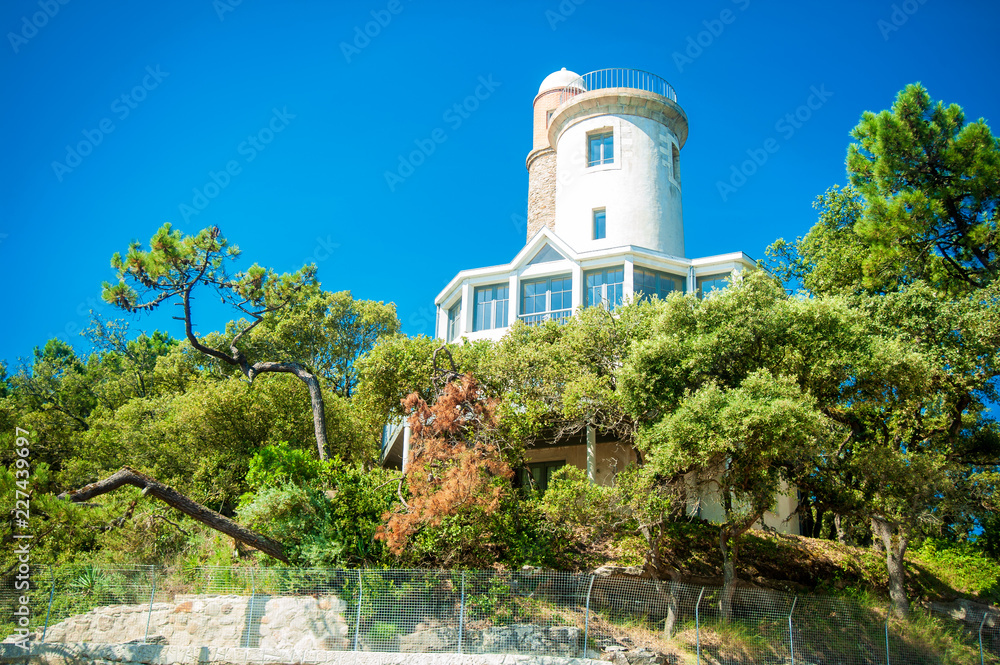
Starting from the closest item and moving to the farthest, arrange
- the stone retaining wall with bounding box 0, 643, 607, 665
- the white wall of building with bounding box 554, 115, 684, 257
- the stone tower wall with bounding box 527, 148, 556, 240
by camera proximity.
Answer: the stone retaining wall with bounding box 0, 643, 607, 665 → the white wall of building with bounding box 554, 115, 684, 257 → the stone tower wall with bounding box 527, 148, 556, 240

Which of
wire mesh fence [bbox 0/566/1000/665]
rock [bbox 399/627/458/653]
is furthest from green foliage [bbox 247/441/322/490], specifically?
rock [bbox 399/627/458/653]

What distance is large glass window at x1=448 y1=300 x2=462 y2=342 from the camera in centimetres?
2977

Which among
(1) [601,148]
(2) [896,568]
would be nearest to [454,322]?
(1) [601,148]

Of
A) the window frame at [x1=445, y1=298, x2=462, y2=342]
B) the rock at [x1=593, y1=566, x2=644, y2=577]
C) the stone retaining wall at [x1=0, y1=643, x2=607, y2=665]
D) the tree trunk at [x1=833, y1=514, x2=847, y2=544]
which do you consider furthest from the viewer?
the window frame at [x1=445, y1=298, x2=462, y2=342]

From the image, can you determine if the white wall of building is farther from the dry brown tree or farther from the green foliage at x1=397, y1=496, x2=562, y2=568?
the green foliage at x1=397, y1=496, x2=562, y2=568

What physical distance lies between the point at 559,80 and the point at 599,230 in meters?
13.5

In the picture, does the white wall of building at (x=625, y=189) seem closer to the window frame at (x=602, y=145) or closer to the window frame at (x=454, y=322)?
the window frame at (x=602, y=145)

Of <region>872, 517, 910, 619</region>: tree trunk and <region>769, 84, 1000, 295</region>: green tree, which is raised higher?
<region>769, 84, 1000, 295</region>: green tree

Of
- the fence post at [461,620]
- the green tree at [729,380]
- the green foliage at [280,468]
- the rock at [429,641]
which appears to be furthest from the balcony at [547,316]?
the rock at [429,641]

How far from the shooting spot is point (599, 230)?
104 feet

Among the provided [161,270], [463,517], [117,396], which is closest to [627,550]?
[463,517]

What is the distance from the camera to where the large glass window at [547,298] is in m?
27.2

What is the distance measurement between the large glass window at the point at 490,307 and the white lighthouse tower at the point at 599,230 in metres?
0.04

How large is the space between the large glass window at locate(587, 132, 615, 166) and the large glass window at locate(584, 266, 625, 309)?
7197mm
